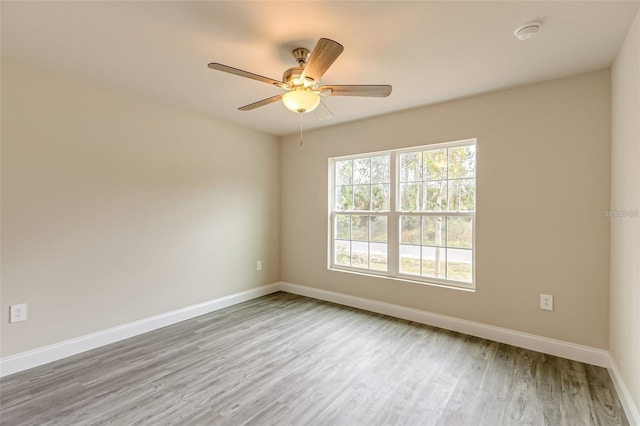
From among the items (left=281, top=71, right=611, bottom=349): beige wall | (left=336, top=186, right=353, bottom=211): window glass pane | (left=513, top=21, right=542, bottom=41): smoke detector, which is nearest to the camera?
(left=513, top=21, right=542, bottom=41): smoke detector

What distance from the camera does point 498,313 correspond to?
9.58 feet

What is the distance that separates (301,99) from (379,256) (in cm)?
240

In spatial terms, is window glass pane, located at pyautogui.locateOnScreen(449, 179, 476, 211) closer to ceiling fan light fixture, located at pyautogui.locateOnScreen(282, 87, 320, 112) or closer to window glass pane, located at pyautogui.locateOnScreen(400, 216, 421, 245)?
window glass pane, located at pyautogui.locateOnScreen(400, 216, 421, 245)

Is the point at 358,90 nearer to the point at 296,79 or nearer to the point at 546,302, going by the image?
the point at 296,79

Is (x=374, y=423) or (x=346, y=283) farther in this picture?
(x=346, y=283)

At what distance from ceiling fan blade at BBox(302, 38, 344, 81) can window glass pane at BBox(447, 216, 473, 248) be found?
2.20 meters

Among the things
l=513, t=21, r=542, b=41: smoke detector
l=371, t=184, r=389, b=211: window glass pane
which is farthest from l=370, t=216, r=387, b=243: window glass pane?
l=513, t=21, r=542, b=41: smoke detector

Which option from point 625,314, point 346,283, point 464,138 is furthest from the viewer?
point 346,283

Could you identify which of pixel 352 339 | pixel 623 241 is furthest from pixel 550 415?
pixel 352 339

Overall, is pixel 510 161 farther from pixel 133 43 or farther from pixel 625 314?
pixel 133 43

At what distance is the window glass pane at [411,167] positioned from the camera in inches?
139

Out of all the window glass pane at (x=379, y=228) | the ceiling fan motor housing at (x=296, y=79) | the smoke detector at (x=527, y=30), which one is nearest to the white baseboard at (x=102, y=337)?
the window glass pane at (x=379, y=228)

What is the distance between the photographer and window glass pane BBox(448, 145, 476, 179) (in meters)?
3.16

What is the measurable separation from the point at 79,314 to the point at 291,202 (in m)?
2.83
